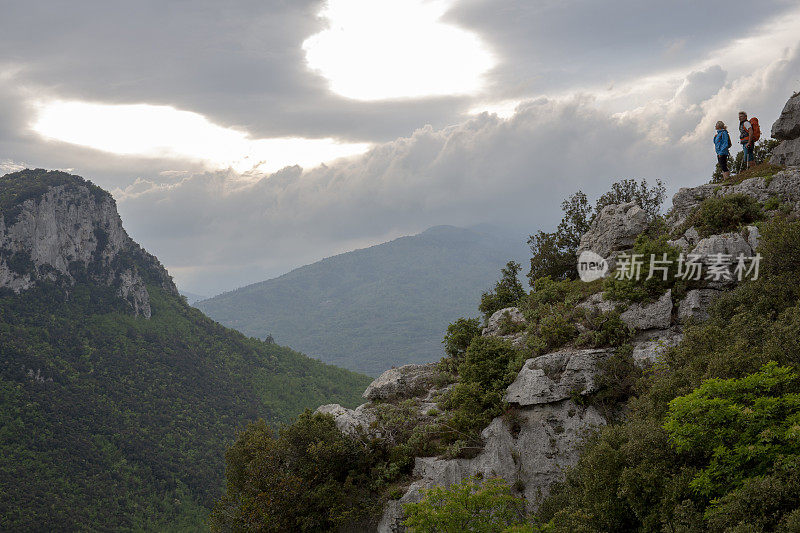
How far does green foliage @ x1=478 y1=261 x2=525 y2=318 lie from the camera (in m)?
28.4

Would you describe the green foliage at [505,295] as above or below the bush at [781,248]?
below

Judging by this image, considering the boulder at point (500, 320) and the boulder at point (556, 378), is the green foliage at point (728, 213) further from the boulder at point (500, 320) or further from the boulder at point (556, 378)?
the boulder at point (500, 320)

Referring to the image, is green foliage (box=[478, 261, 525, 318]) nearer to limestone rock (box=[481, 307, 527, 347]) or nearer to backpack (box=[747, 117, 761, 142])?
limestone rock (box=[481, 307, 527, 347])

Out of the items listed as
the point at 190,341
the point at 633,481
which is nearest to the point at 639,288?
the point at 633,481

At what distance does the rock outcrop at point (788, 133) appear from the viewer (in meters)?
25.2

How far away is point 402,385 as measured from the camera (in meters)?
24.0

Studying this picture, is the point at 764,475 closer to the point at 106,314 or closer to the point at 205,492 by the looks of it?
the point at 205,492

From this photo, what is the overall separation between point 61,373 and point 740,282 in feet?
339

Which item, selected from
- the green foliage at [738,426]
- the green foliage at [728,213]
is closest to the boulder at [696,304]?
the green foliage at [728,213]

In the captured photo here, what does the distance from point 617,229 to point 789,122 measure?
1115cm

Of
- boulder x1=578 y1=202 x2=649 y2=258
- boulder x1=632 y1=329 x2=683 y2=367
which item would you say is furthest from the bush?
boulder x1=578 y1=202 x2=649 y2=258

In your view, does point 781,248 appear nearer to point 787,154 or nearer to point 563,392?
point 563,392

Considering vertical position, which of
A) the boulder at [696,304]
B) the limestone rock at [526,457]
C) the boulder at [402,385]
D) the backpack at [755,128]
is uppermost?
the backpack at [755,128]

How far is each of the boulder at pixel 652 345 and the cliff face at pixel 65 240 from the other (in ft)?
385
